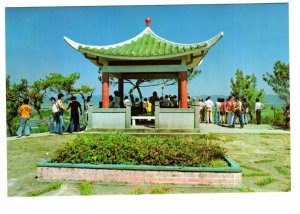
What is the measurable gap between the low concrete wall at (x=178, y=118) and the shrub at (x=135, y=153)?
4.12 m

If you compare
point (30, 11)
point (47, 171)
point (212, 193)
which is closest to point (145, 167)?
point (212, 193)

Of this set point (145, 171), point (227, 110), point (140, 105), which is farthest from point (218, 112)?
point (145, 171)

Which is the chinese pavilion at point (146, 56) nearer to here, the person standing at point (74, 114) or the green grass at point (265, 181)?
the person standing at point (74, 114)

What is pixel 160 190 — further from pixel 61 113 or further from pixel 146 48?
pixel 61 113

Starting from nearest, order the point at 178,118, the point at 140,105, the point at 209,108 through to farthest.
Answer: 1. the point at 178,118
2. the point at 140,105
3. the point at 209,108

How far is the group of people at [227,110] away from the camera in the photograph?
14328 mm

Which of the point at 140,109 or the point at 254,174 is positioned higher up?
the point at 140,109

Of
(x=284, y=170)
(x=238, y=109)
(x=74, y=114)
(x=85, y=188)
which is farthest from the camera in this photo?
(x=238, y=109)

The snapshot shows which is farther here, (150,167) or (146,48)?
(146,48)

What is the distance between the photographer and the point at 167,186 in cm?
571

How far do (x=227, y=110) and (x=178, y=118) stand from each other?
5056 millimetres

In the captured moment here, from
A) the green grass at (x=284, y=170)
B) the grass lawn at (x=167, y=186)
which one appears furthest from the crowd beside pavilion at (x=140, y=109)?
the green grass at (x=284, y=170)

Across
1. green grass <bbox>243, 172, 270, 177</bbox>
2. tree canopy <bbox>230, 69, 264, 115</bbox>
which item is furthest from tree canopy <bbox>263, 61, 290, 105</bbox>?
green grass <bbox>243, 172, 270, 177</bbox>

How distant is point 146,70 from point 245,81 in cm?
1036
